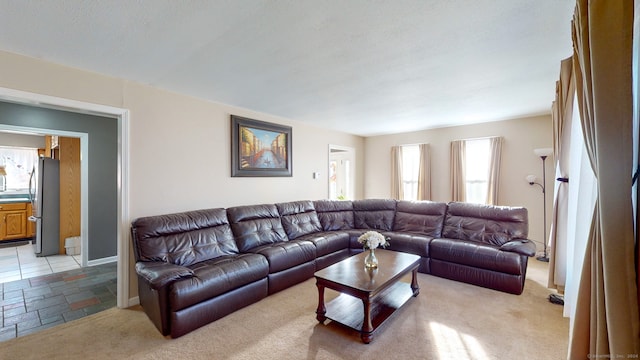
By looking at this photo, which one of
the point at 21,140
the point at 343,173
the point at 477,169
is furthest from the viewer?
the point at 343,173

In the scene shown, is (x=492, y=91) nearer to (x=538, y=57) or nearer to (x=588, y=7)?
(x=538, y=57)

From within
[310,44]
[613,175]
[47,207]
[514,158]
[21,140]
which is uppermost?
[310,44]

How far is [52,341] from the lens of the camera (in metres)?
2.23

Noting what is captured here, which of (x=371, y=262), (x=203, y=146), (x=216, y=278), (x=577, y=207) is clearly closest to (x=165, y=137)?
(x=203, y=146)

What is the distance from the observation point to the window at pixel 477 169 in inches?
201

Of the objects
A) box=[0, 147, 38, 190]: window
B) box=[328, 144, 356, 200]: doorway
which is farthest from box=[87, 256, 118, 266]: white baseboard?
box=[328, 144, 356, 200]: doorway

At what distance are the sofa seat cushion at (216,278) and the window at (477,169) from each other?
433 centimetres

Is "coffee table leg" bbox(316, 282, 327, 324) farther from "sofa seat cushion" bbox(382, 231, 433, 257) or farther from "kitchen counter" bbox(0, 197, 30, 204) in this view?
"kitchen counter" bbox(0, 197, 30, 204)

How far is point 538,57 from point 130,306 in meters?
4.69

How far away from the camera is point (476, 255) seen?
131 inches

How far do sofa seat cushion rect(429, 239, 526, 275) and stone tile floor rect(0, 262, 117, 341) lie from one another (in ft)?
13.1

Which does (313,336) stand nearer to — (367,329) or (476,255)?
(367,329)

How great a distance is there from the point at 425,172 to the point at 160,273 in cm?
509

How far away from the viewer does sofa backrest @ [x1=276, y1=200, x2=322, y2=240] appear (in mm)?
4090
